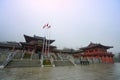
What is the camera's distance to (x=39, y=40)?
158ft

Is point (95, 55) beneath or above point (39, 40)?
beneath

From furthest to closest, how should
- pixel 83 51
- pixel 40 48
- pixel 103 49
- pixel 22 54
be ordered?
pixel 83 51 → pixel 103 49 → pixel 40 48 → pixel 22 54

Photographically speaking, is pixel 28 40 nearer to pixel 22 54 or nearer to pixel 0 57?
pixel 22 54

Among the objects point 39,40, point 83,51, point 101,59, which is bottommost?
point 101,59

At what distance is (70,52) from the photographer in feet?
167

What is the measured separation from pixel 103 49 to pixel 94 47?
381 centimetres

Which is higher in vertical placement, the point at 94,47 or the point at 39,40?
the point at 39,40

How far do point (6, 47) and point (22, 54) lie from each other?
1639 centimetres

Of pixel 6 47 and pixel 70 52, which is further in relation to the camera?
pixel 70 52

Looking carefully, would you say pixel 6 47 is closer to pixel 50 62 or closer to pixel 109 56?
pixel 50 62

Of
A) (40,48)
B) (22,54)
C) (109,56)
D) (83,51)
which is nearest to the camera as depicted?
(22,54)

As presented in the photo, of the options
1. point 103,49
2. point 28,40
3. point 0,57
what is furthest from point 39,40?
point 103,49

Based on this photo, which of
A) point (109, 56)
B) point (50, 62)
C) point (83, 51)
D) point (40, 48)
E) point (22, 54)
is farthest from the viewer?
point (83, 51)

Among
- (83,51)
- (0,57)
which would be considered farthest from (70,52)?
(0,57)
